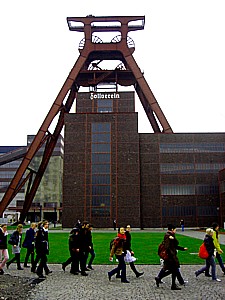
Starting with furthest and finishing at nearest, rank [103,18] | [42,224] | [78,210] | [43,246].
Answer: [103,18]
[78,210]
[42,224]
[43,246]

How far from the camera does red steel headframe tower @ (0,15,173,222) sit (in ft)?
166

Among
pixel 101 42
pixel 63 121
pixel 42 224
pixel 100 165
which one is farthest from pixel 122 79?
pixel 42 224

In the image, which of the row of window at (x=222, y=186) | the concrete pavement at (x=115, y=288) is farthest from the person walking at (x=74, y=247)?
the row of window at (x=222, y=186)

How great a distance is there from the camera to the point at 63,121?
2168 inches

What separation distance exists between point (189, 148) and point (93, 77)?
1789cm

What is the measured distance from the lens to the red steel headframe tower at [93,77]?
50469 millimetres

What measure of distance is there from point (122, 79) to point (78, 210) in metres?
21.4

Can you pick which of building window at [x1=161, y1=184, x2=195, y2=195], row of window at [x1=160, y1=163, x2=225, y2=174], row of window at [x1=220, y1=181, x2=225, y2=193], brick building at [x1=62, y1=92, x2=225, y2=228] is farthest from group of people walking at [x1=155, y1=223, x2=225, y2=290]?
row of window at [x1=160, y1=163, x2=225, y2=174]

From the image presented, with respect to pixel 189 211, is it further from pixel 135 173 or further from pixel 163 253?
pixel 163 253

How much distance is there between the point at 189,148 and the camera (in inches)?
2035

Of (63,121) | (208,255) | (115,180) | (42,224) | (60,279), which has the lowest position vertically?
(60,279)

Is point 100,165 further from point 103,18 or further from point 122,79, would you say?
point 103,18

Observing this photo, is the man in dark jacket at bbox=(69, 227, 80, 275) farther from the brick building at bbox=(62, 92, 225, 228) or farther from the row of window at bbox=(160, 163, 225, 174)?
the row of window at bbox=(160, 163, 225, 174)

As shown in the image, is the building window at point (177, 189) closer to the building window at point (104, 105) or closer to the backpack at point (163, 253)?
the building window at point (104, 105)
